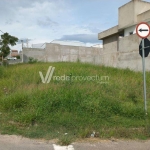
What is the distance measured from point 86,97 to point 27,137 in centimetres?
212

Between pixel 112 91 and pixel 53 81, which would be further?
pixel 53 81

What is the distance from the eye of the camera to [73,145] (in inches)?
117

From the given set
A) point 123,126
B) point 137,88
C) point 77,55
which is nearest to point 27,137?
point 123,126

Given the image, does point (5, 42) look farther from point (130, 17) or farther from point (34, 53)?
point (130, 17)

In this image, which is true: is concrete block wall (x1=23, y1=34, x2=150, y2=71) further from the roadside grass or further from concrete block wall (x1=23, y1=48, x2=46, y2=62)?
the roadside grass

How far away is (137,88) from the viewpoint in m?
6.54

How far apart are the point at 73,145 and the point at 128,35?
14384 mm

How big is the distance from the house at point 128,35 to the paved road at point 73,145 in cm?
938

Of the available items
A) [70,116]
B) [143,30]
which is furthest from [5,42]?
[143,30]

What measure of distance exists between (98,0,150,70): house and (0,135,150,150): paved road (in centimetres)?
938

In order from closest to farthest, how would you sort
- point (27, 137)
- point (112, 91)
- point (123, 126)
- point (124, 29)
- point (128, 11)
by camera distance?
point (27, 137) < point (123, 126) < point (112, 91) < point (128, 11) < point (124, 29)

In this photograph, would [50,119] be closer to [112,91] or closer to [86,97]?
[86,97]

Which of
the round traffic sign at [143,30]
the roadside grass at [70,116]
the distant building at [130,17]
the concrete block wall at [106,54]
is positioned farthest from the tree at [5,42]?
the round traffic sign at [143,30]

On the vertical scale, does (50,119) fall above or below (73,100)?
below
